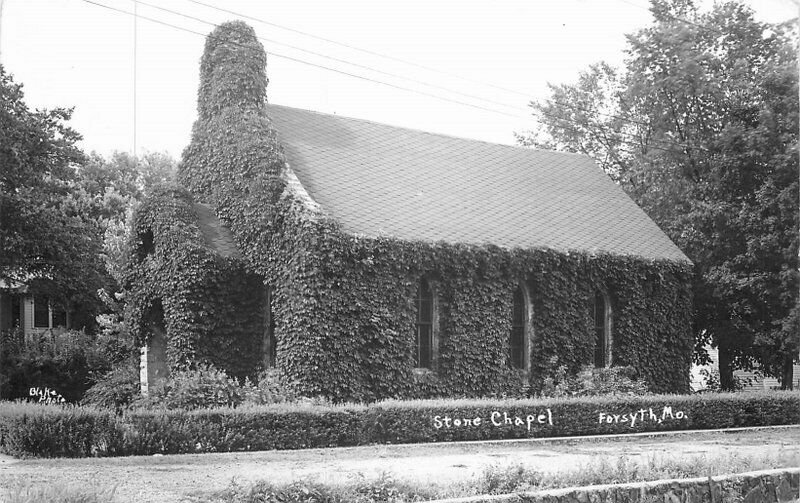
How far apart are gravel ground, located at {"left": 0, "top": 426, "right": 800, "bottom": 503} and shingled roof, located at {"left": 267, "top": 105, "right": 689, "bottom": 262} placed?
26.6 ft

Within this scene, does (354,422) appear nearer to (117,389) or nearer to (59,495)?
(59,495)

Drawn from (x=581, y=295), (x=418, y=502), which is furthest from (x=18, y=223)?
(x=418, y=502)

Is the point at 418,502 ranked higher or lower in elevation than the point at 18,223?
lower

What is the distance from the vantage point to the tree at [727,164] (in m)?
34.7

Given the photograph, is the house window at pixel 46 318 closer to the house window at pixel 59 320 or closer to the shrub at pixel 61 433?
the house window at pixel 59 320

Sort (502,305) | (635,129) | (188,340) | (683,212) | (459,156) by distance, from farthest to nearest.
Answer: (635,129) < (683,212) < (459,156) < (502,305) < (188,340)

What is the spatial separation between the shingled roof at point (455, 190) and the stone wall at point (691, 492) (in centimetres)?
1298

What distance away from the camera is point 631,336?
107 feet

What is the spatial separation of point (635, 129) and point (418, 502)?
35275 millimetres

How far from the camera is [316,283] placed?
25156 mm

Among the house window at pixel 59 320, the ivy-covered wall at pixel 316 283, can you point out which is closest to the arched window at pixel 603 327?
the ivy-covered wall at pixel 316 283

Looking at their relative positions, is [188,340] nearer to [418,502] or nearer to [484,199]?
[484,199]

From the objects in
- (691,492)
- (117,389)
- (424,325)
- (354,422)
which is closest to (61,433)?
(354,422)

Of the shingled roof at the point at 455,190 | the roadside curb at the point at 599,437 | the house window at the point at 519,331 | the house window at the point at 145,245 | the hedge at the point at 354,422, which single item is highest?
the shingled roof at the point at 455,190
